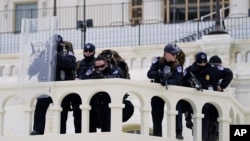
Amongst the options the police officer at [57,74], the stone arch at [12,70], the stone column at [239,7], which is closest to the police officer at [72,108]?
the police officer at [57,74]

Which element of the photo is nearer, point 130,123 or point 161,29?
point 130,123

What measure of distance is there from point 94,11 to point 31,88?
18.7 meters

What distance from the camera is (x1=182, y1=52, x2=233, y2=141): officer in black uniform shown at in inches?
808

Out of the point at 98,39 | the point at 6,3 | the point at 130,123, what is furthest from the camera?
the point at 6,3

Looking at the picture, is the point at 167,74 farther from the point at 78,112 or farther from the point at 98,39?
the point at 98,39

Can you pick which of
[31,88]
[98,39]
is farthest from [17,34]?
[31,88]

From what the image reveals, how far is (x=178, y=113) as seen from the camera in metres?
20.2

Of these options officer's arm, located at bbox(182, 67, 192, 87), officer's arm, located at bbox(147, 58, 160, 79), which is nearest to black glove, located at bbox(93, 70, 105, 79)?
officer's arm, located at bbox(147, 58, 160, 79)

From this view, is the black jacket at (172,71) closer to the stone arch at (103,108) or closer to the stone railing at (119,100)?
the stone railing at (119,100)

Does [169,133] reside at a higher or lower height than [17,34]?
lower

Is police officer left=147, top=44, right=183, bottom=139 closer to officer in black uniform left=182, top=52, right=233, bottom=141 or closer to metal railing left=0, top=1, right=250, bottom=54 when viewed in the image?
officer in black uniform left=182, top=52, right=233, bottom=141

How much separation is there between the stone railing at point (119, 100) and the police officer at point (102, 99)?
0.52 feet

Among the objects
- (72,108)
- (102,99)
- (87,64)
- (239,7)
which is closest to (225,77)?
(87,64)

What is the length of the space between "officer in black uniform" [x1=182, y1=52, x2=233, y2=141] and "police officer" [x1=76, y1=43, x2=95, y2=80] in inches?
67.6
